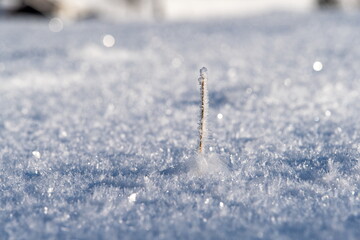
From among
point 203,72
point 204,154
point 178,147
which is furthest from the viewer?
point 178,147

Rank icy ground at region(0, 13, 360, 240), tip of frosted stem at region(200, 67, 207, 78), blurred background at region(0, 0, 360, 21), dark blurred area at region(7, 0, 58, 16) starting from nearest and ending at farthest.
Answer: icy ground at region(0, 13, 360, 240)
tip of frosted stem at region(200, 67, 207, 78)
dark blurred area at region(7, 0, 58, 16)
blurred background at region(0, 0, 360, 21)

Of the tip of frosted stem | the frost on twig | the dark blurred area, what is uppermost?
the dark blurred area

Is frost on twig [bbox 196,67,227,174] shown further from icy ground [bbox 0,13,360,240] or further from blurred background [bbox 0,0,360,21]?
blurred background [bbox 0,0,360,21]

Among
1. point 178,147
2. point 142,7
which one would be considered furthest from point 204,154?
point 142,7

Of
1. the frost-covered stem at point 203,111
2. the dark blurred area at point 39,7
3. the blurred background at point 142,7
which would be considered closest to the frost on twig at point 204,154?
the frost-covered stem at point 203,111

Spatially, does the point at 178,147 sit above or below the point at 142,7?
below

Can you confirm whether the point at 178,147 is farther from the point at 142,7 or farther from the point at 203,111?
the point at 142,7

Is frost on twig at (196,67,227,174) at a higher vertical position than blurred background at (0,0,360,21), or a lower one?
lower

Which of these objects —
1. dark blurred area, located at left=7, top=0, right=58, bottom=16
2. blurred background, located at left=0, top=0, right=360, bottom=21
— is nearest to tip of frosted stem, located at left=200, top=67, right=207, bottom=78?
blurred background, located at left=0, top=0, right=360, bottom=21
